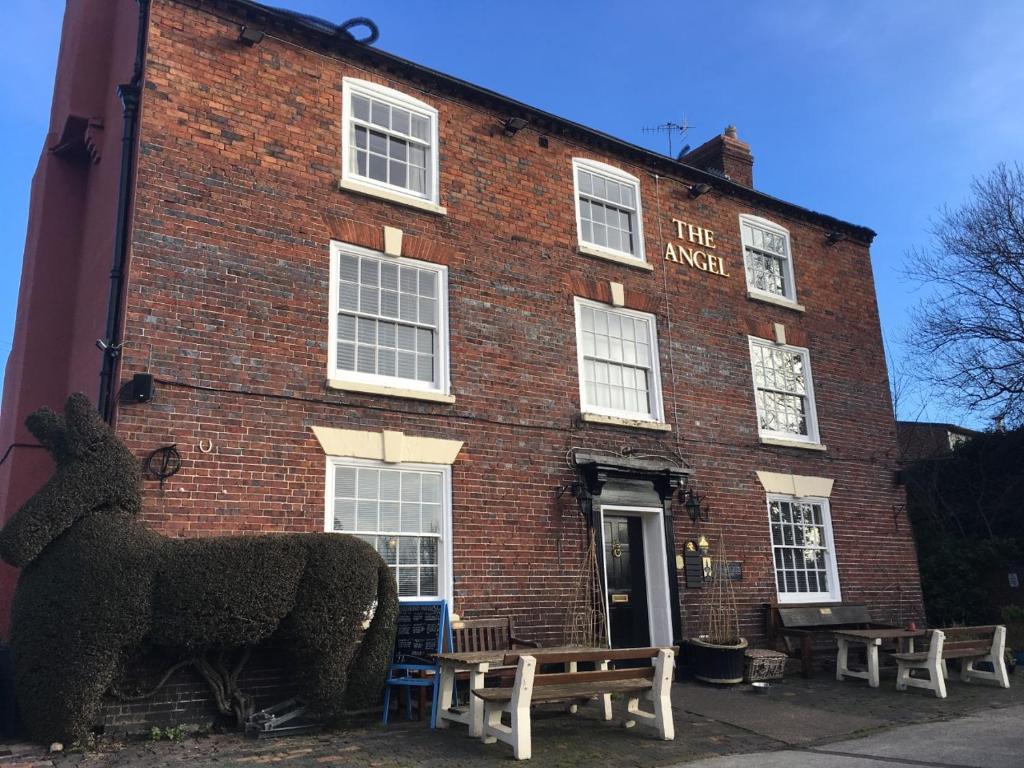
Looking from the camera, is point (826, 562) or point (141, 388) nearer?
point (141, 388)

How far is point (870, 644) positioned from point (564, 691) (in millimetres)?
5611

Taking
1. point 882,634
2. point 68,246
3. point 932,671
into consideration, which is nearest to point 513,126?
point 68,246

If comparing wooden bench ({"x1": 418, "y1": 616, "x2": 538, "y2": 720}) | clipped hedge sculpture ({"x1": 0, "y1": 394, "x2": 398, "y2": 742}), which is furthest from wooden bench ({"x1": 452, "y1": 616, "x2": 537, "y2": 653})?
clipped hedge sculpture ({"x1": 0, "y1": 394, "x2": 398, "y2": 742})

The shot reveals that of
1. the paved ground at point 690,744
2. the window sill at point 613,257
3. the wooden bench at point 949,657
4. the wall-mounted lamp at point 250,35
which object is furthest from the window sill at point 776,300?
the wall-mounted lamp at point 250,35

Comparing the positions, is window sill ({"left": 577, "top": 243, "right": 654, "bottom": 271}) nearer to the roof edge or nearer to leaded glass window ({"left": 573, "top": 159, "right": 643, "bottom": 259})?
leaded glass window ({"left": 573, "top": 159, "right": 643, "bottom": 259})

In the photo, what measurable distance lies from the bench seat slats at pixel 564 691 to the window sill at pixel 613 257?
20.8ft

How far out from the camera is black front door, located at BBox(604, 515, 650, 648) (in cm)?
1098

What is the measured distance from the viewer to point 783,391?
45.0ft

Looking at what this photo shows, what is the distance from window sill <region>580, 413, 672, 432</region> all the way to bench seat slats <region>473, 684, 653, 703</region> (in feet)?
13.8

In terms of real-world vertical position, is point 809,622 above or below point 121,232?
below

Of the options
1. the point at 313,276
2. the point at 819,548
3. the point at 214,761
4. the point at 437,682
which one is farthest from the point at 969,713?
the point at 313,276

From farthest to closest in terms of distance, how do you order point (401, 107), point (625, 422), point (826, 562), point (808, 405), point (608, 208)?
1. point (808, 405)
2. point (826, 562)
3. point (608, 208)
4. point (625, 422)
5. point (401, 107)

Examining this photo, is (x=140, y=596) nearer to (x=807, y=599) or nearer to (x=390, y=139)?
(x=390, y=139)

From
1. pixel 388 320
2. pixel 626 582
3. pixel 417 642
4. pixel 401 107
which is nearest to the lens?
pixel 417 642
